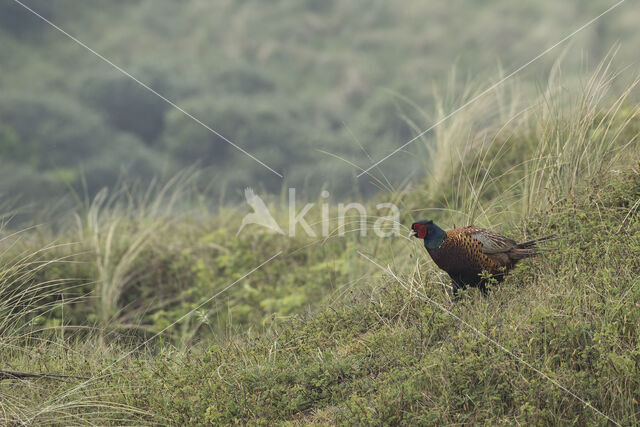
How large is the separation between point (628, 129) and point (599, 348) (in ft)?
13.4

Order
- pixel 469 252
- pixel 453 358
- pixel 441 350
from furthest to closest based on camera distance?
1. pixel 469 252
2. pixel 441 350
3. pixel 453 358

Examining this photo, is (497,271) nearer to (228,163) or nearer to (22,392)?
(22,392)

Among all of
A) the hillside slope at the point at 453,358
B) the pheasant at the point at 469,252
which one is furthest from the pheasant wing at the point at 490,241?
the hillside slope at the point at 453,358

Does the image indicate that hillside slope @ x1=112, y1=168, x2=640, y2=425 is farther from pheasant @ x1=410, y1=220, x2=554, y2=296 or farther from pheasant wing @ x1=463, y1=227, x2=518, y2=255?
pheasant wing @ x1=463, y1=227, x2=518, y2=255

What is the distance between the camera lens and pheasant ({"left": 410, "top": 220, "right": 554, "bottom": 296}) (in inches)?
129

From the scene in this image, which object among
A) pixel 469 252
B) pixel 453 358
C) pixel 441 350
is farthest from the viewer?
pixel 469 252

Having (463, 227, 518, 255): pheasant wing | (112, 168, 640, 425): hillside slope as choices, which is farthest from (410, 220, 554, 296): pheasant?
(112, 168, 640, 425): hillside slope

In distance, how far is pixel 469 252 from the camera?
10.8ft

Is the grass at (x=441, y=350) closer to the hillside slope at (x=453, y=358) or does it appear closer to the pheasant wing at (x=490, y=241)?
the hillside slope at (x=453, y=358)

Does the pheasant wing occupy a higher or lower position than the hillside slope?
higher

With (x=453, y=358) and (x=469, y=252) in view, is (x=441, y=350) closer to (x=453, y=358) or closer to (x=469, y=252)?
(x=453, y=358)

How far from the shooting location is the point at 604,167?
14.5 ft

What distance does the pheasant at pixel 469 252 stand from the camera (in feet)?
10.8

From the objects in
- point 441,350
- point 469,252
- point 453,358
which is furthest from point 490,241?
point 453,358
